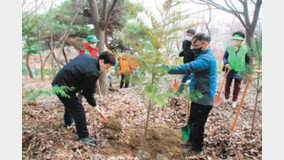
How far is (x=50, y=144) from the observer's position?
2.54 m

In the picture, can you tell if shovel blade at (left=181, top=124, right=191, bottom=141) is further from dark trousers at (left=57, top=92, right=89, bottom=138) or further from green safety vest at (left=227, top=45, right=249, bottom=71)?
green safety vest at (left=227, top=45, right=249, bottom=71)

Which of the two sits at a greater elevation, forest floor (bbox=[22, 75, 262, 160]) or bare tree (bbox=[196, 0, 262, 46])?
bare tree (bbox=[196, 0, 262, 46])

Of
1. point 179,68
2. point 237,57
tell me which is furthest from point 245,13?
point 179,68

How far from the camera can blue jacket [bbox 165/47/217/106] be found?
7.60 feet

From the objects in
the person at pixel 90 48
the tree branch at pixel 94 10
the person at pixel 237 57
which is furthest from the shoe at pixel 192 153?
the tree branch at pixel 94 10

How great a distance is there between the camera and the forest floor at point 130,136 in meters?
2.53

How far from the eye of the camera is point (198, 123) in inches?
103

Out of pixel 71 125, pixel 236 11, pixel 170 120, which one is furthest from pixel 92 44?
pixel 236 11

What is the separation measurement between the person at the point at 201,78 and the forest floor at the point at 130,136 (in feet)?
1.78

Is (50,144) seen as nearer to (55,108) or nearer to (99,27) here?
(55,108)

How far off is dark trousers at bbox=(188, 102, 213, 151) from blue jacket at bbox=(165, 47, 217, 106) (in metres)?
0.11

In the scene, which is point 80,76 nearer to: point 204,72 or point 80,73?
point 80,73

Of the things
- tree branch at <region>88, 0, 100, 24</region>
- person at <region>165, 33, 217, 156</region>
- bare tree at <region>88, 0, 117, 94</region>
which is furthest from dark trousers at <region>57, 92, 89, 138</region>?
tree branch at <region>88, 0, 100, 24</region>

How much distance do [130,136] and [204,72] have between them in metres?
1.88
